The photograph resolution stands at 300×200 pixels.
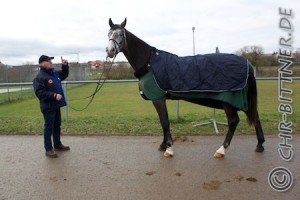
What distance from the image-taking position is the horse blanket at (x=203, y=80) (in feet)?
18.4

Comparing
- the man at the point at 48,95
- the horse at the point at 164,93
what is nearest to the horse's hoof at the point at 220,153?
the horse at the point at 164,93

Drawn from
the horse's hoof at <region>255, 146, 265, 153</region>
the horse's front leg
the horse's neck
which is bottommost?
the horse's hoof at <region>255, 146, 265, 153</region>

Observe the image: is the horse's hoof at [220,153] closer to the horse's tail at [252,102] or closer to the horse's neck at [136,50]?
the horse's tail at [252,102]

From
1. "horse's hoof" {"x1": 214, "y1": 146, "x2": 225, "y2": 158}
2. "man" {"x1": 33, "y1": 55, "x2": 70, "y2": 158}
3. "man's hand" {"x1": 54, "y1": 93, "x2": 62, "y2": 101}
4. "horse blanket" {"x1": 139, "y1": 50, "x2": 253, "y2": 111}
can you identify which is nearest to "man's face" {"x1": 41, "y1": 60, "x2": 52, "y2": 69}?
"man" {"x1": 33, "y1": 55, "x2": 70, "y2": 158}

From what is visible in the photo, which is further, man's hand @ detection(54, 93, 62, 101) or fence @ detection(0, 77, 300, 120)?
fence @ detection(0, 77, 300, 120)

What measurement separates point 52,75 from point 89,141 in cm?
150

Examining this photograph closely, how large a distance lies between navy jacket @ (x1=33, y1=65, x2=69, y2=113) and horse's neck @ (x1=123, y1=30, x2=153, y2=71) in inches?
52.5

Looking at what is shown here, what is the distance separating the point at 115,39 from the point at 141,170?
2.09 meters

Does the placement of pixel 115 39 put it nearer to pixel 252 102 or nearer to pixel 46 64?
pixel 46 64

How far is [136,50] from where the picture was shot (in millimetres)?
5922

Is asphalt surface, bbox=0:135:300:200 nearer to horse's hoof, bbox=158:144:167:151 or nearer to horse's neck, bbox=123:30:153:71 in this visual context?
horse's hoof, bbox=158:144:167:151

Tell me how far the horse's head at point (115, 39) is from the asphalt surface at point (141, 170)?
1690mm

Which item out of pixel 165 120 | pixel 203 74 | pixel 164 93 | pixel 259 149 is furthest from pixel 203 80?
pixel 259 149

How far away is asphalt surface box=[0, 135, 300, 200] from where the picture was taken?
13.3 ft
